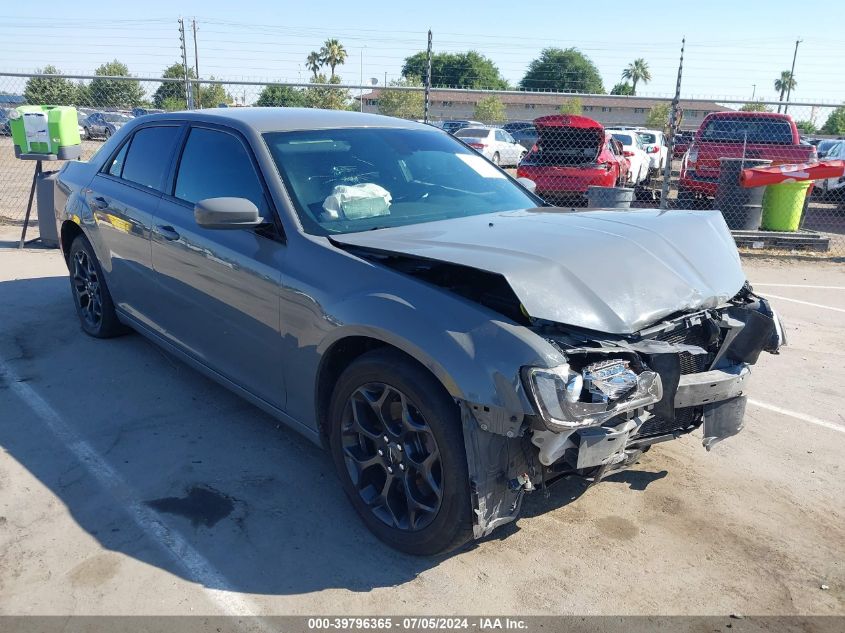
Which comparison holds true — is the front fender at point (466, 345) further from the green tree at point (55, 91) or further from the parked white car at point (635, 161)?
the green tree at point (55, 91)

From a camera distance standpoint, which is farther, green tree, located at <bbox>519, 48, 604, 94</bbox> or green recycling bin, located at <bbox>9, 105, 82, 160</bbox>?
green tree, located at <bbox>519, 48, 604, 94</bbox>

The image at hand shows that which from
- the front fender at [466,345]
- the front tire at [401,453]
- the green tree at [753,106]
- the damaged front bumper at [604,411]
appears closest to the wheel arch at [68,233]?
the front tire at [401,453]

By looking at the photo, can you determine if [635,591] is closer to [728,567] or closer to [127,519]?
[728,567]

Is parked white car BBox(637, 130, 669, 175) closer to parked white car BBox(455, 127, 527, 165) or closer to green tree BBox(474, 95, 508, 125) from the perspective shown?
parked white car BBox(455, 127, 527, 165)

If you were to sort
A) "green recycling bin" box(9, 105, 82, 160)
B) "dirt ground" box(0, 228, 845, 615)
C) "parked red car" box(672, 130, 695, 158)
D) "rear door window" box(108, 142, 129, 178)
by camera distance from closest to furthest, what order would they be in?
"dirt ground" box(0, 228, 845, 615) < "rear door window" box(108, 142, 129, 178) < "green recycling bin" box(9, 105, 82, 160) < "parked red car" box(672, 130, 695, 158)

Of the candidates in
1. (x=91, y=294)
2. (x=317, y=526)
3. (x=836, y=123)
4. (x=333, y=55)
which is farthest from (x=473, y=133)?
(x=333, y=55)

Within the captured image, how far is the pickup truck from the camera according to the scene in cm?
1214

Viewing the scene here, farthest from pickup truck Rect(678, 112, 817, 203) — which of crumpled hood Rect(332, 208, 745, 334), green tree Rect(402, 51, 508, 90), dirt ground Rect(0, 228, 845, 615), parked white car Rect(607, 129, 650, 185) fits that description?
green tree Rect(402, 51, 508, 90)

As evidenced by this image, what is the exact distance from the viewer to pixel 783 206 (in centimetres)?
1029

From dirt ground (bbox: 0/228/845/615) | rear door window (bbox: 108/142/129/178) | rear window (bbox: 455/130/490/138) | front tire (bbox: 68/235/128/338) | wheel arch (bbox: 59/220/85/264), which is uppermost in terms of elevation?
rear window (bbox: 455/130/490/138)

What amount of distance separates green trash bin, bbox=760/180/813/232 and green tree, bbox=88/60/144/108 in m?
10.2

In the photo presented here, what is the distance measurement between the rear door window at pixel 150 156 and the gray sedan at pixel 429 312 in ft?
0.12

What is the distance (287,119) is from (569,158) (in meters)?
9.15

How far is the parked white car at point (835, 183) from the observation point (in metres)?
14.9
